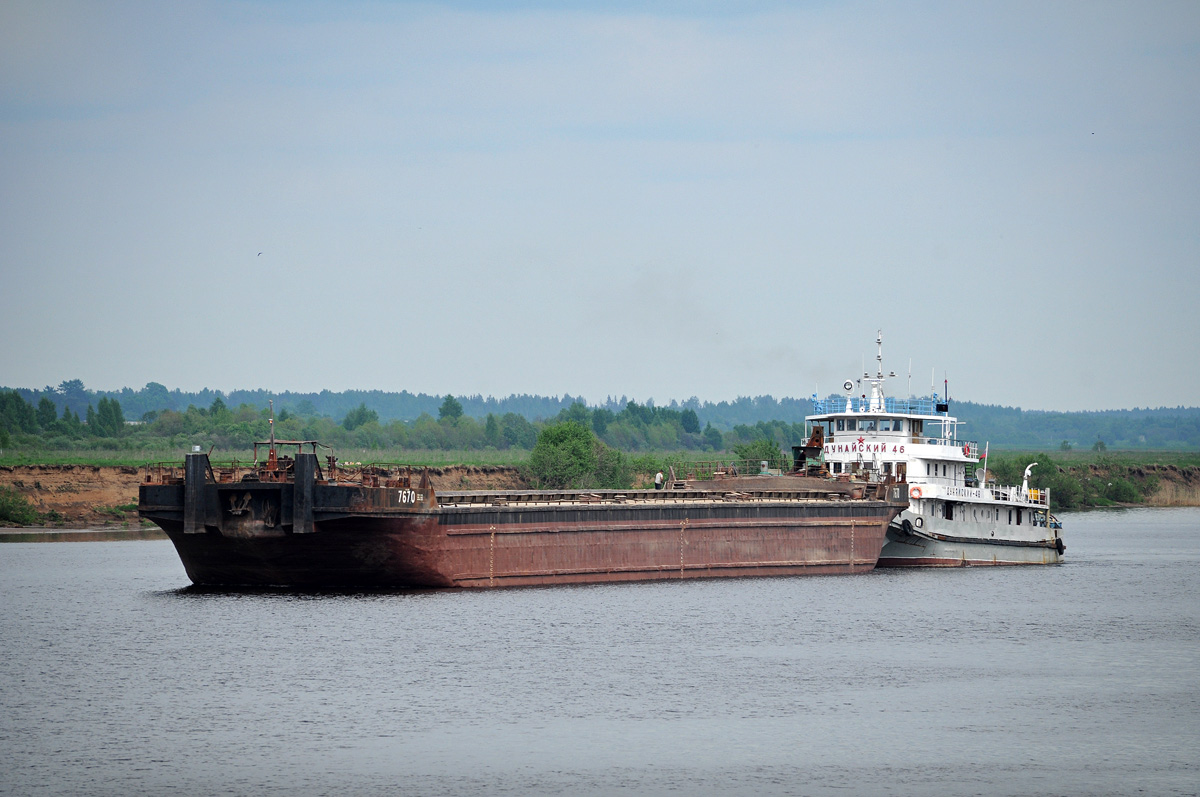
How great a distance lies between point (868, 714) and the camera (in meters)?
29.0

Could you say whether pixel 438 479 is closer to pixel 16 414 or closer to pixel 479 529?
pixel 16 414

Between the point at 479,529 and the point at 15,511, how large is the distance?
169 ft

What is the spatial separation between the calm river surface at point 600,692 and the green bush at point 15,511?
131ft

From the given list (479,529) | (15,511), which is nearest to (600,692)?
(479,529)

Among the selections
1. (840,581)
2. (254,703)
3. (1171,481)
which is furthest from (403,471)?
(1171,481)

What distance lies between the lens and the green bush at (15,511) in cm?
8462

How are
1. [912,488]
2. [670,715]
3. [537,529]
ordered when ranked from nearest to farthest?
1. [670,715]
2. [537,529]
3. [912,488]

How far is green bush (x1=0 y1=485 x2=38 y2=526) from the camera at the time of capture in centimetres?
8462

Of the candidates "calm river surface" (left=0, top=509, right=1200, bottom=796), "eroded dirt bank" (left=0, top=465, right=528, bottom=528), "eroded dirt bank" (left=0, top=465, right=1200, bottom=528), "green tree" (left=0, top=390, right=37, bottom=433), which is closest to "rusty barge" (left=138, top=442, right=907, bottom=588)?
"calm river surface" (left=0, top=509, right=1200, bottom=796)

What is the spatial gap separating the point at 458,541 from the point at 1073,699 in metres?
20.4

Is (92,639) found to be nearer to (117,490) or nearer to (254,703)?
(254,703)

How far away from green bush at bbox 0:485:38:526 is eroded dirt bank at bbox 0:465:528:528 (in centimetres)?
186

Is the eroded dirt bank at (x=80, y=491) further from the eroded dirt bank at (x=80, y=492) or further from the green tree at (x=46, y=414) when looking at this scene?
the green tree at (x=46, y=414)

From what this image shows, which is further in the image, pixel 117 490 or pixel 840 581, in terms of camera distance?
pixel 117 490
